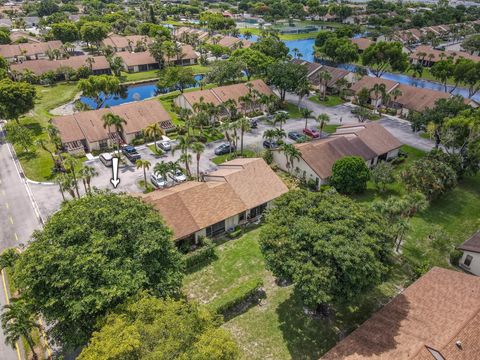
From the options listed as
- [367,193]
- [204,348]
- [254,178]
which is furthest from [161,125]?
[204,348]

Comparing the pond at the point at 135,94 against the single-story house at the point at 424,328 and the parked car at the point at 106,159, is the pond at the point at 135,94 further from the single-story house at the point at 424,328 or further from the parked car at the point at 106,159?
the single-story house at the point at 424,328

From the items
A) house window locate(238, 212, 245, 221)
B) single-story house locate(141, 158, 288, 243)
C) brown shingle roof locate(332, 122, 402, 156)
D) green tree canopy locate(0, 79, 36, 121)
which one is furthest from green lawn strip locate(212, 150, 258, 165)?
green tree canopy locate(0, 79, 36, 121)

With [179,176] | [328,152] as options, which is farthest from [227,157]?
[328,152]

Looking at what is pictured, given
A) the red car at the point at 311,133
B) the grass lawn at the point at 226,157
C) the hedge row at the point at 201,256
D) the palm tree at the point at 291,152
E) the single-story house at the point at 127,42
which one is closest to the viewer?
the hedge row at the point at 201,256

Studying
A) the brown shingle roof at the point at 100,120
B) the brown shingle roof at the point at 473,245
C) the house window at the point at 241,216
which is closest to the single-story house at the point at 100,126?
the brown shingle roof at the point at 100,120

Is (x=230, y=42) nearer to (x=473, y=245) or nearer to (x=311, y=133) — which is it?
(x=311, y=133)

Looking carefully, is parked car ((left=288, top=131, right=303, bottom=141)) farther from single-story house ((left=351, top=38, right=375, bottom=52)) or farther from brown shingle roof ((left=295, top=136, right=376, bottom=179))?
single-story house ((left=351, top=38, right=375, bottom=52))
